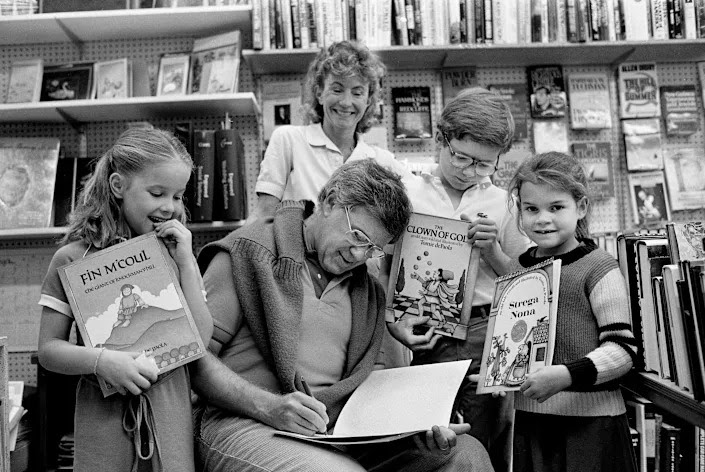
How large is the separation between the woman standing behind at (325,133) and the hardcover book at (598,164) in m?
1.43

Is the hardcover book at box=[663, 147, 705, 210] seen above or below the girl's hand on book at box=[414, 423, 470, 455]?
above

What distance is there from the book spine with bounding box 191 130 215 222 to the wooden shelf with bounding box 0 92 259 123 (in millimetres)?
181

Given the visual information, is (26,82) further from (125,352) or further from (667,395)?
(667,395)

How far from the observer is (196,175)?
3.03 meters

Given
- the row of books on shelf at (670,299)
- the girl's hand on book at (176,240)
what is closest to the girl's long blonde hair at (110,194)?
the girl's hand on book at (176,240)

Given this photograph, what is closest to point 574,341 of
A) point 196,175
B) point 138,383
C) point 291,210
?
point 291,210

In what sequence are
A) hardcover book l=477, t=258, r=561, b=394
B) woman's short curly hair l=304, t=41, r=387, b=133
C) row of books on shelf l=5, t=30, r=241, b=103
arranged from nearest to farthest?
hardcover book l=477, t=258, r=561, b=394, woman's short curly hair l=304, t=41, r=387, b=133, row of books on shelf l=5, t=30, r=241, b=103

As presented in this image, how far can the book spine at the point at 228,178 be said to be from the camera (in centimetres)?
305

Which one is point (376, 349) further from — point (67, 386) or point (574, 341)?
point (67, 386)

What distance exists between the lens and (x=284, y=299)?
1.58 m

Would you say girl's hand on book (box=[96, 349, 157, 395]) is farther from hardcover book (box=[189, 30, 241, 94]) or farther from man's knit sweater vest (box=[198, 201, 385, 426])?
hardcover book (box=[189, 30, 241, 94])

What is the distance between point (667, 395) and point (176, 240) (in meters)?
1.13

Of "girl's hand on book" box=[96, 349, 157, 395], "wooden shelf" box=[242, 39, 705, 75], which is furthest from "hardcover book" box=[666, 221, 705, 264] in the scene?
"wooden shelf" box=[242, 39, 705, 75]

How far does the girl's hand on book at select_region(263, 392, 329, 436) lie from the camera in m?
1.40
